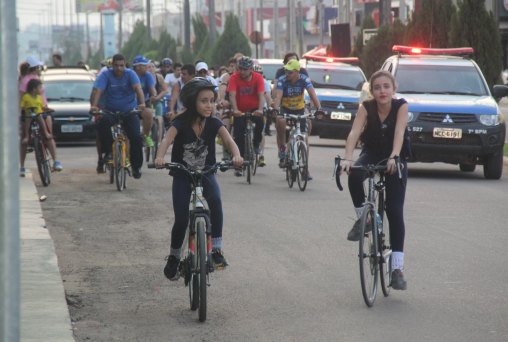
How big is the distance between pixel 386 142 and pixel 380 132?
0.08 metres

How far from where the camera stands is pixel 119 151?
17984mm

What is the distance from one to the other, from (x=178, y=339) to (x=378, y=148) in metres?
2.18

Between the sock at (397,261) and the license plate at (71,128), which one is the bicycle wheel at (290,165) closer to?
the sock at (397,261)

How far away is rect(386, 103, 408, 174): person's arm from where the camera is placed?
29.7ft

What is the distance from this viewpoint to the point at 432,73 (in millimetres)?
20875

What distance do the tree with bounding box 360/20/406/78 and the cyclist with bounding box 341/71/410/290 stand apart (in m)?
27.2

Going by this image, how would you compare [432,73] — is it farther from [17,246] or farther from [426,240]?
[17,246]

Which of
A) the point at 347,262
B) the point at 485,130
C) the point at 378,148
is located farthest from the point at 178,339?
the point at 485,130

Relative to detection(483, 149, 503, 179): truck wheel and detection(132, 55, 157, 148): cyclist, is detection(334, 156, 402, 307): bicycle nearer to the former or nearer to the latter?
detection(483, 149, 503, 179): truck wheel

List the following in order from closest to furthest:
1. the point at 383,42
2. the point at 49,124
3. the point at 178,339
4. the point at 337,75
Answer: the point at 178,339, the point at 49,124, the point at 337,75, the point at 383,42

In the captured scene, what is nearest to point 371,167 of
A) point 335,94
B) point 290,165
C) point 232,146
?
point 232,146

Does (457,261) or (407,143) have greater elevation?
(407,143)

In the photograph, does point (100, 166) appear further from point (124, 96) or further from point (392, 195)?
point (392, 195)

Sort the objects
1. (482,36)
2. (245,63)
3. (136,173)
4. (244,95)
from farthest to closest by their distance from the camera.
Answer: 1. (482,36)
2. (244,95)
3. (136,173)
4. (245,63)
